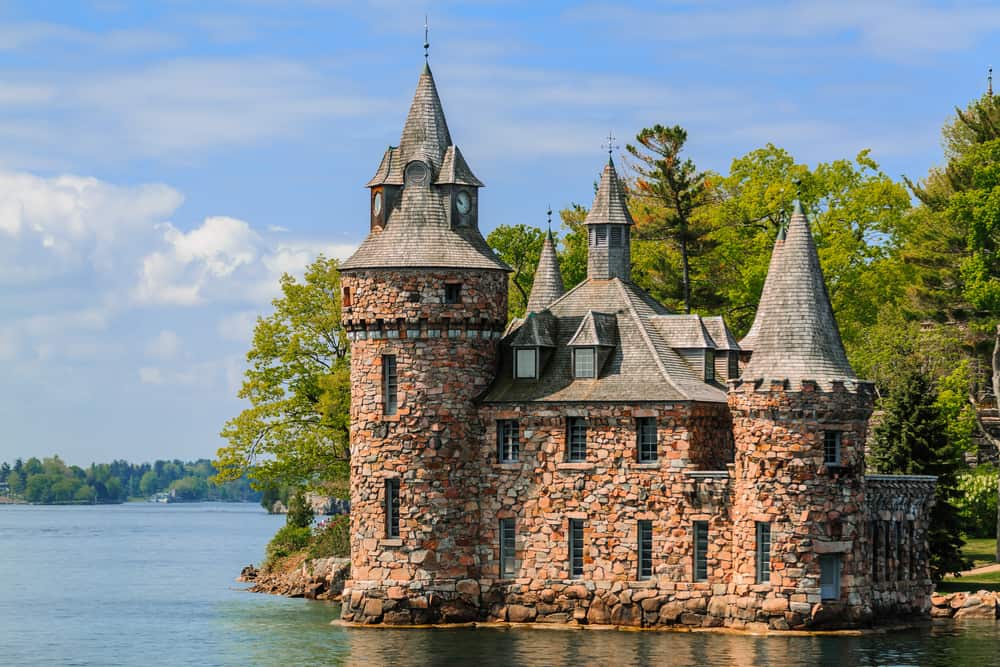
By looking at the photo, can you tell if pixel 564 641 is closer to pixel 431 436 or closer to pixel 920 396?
pixel 431 436

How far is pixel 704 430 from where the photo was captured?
56.4m

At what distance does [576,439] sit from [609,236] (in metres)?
8.94

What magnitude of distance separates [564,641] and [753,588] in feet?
19.5

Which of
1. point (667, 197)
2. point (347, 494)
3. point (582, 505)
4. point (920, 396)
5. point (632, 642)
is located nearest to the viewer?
point (632, 642)

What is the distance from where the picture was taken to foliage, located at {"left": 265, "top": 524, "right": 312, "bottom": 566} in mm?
77625

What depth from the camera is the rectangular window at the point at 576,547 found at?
185 feet

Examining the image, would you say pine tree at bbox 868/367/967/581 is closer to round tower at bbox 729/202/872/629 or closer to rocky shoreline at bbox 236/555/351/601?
round tower at bbox 729/202/872/629

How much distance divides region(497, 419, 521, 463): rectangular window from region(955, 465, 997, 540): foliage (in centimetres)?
2436

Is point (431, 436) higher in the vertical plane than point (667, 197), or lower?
lower

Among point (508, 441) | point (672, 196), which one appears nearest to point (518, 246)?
point (672, 196)

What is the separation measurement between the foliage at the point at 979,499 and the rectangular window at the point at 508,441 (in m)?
24.4

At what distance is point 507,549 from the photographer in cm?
5725

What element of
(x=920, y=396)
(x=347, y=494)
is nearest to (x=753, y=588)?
(x=920, y=396)

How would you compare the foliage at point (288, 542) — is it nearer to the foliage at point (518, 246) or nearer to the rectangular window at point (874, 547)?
the foliage at point (518, 246)
